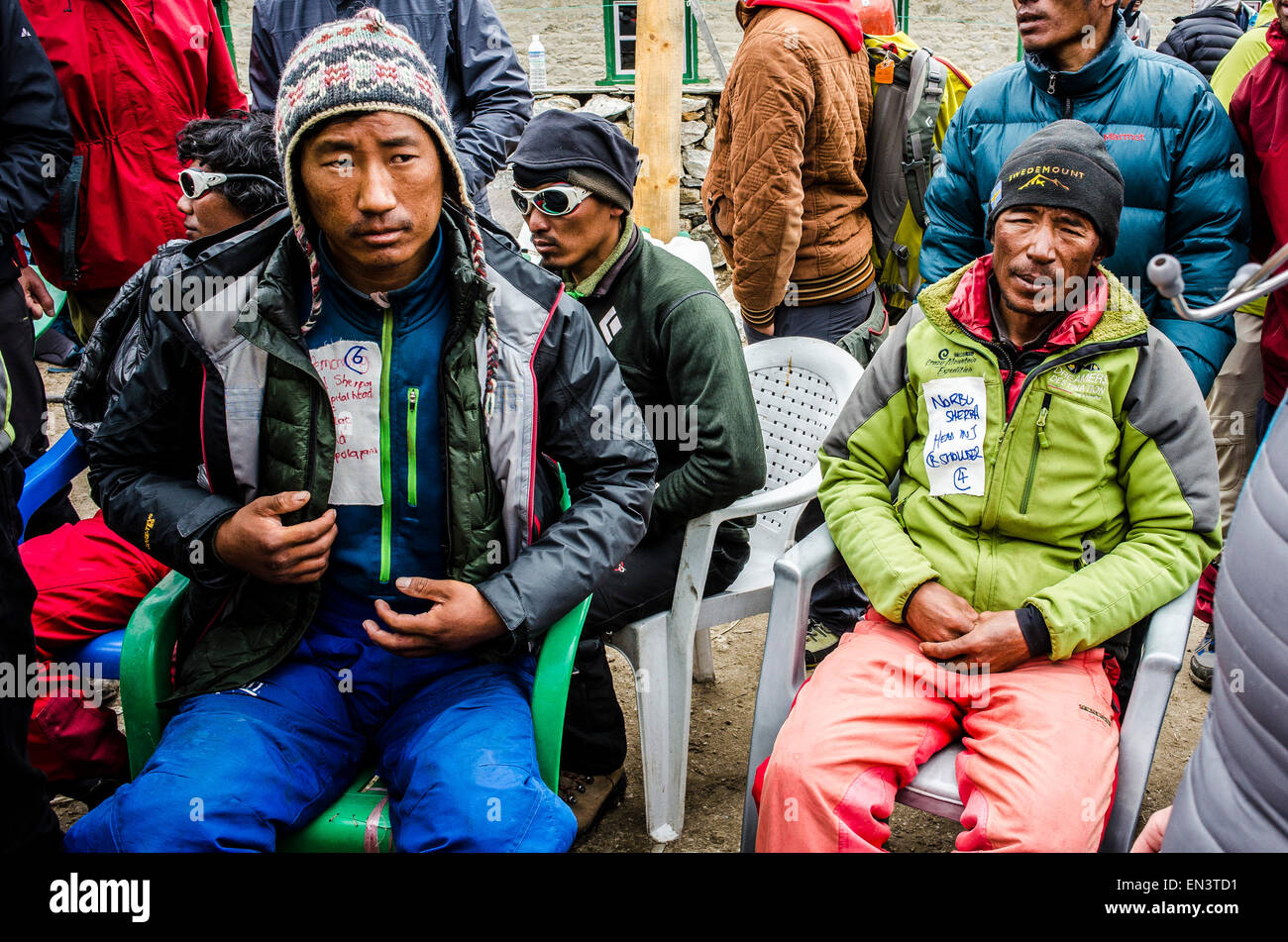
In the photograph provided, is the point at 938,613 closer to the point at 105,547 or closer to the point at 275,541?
the point at 275,541

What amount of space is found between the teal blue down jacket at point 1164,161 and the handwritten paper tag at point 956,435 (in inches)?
36.1

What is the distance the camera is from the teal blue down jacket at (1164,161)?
9.30 feet

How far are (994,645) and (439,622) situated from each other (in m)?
1.19

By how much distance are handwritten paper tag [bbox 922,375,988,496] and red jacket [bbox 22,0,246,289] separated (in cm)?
295

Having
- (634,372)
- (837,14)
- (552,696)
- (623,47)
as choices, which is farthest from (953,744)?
(623,47)

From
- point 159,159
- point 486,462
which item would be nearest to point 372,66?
point 486,462

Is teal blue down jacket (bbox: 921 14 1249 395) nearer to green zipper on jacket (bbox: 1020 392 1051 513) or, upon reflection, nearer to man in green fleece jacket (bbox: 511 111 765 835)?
green zipper on jacket (bbox: 1020 392 1051 513)

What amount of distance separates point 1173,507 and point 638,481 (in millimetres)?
1172

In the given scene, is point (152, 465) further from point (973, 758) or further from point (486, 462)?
point (973, 758)

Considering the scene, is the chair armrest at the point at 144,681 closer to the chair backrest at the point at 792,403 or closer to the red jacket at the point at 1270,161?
the chair backrest at the point at 792,403

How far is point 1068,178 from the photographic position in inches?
90.4

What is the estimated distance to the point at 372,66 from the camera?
6.12 feet

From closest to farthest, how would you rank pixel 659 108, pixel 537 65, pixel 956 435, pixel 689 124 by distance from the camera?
pixel 956 435 < pixel 659 108 < pixel 537 65 < pixel 689 124
